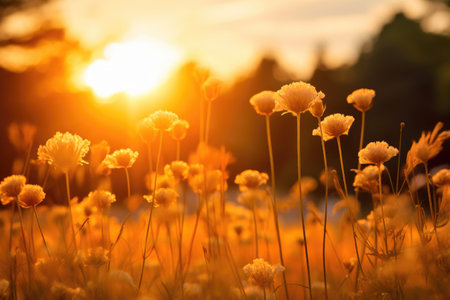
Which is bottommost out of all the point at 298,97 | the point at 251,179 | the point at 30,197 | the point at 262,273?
the point at 262,273

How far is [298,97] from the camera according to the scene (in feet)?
4.96

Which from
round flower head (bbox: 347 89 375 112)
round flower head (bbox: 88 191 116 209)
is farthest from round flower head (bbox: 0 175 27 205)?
round flower head (bbox: 347 89 375 112)

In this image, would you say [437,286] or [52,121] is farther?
[52,121]

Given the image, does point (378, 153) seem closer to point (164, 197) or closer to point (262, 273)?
point (262, 273)

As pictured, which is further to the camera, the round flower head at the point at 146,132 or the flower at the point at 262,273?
the round flower head at the point at 146,132

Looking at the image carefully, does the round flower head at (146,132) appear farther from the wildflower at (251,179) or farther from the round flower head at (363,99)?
the round flower head at (363,99)

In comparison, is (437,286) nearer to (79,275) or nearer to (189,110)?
(79,275)

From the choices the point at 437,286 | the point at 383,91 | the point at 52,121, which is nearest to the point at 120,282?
the point at 437,286

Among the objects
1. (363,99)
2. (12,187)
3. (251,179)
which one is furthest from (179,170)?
(363,99)

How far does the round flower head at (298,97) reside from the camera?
1.50 m

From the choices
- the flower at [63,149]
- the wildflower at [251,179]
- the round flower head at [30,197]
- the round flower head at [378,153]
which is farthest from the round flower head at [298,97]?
the round flower head at [30,197]

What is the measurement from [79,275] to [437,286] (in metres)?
1.26

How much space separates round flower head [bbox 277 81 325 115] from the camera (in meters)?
1.50

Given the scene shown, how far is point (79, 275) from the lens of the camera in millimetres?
1903
